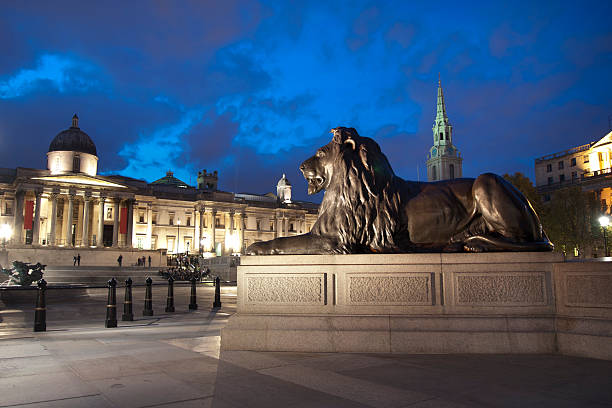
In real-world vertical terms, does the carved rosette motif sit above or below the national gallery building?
below

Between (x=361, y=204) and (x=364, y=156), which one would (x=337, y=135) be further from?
(x=361, y=204)

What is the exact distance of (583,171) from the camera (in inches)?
2510

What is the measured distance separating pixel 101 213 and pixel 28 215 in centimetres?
846

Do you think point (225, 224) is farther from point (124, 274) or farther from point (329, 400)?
point (329, 400)

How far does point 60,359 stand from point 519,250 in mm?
5516

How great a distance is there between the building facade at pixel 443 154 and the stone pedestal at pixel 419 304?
98106 mm

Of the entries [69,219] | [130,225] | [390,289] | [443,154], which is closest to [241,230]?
[130,225]

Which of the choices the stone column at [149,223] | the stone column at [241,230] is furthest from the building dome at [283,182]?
the stone column at [149,223]

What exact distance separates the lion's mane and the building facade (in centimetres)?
9777

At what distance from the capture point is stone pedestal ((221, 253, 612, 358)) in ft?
16.5

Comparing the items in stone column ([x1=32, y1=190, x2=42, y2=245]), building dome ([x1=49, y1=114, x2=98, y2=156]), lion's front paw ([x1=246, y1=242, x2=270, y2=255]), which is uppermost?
building dome ([x1=49, y1=114, x2=98, y2=156])

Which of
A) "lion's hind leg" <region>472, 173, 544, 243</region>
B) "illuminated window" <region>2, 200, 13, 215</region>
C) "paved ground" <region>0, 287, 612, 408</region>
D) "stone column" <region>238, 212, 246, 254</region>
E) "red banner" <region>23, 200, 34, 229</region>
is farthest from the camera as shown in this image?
"stone column" <region>238, 212, 246, 254</region>

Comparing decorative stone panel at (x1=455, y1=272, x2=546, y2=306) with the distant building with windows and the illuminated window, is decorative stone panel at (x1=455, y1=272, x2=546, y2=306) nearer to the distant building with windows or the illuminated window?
the distant building with windows

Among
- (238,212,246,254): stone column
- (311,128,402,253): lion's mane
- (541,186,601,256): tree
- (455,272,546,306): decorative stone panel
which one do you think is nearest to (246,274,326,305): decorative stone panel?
(311,128,402,253): lion's mane
